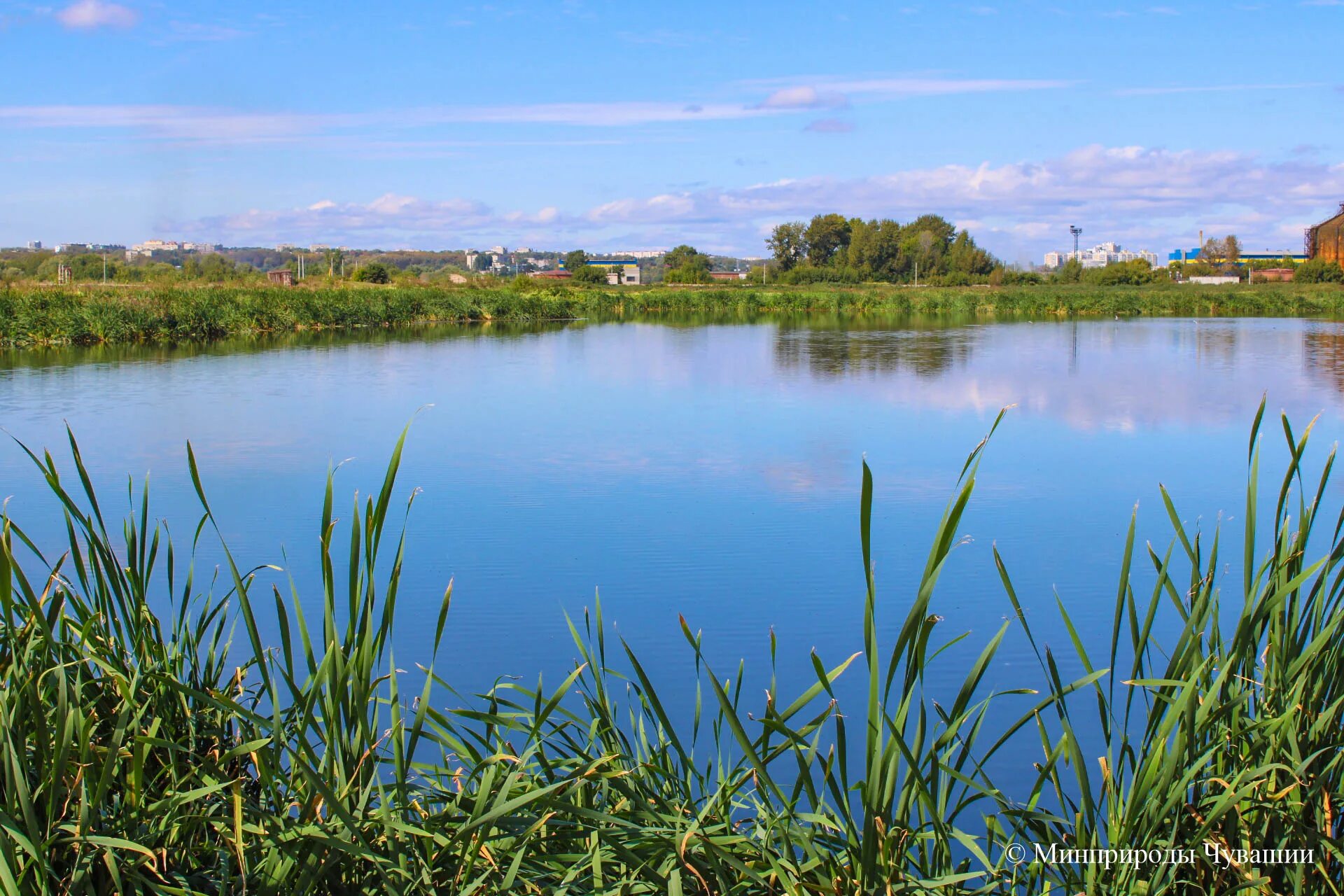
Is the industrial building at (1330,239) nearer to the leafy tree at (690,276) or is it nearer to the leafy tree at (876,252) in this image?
the leafy tree at (876,252)

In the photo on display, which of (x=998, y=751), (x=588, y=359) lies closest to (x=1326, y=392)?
(x=588, y=359)

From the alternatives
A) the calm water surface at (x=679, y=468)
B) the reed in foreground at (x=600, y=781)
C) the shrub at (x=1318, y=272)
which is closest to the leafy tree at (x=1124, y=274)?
→ the shrub at (x=1318, y=272)

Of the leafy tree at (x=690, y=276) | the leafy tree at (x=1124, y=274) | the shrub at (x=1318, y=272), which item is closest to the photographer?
the shrub at (x=1318, y=272)

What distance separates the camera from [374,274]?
122 ft

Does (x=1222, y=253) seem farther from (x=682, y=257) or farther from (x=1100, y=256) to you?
(x=1100, y=256)

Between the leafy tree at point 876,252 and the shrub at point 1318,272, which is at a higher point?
the leafy tree at point 876,252

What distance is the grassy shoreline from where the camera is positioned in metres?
19.3

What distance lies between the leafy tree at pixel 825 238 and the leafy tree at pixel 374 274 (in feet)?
143

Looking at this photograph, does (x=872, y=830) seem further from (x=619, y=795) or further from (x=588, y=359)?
(x=588, y=359)

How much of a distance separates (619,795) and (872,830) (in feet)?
1.86

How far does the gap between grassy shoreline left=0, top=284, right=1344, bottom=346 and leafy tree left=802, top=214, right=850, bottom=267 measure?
28666mm

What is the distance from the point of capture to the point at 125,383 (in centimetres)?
1290

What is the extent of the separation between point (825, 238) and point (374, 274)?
4590 cm

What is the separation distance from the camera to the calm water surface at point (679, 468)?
465 cm
